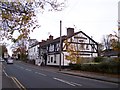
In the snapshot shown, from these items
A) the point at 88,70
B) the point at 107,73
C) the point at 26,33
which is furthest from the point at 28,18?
the point at 88,70

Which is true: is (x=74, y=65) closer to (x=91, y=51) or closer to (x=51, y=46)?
(x=91, y=51)

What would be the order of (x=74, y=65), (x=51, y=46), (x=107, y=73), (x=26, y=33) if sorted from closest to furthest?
(x=26, y=33)
(x=107, y=73)
(x=74, y=65)
(x=51, y=46)

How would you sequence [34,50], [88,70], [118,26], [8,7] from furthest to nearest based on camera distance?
[34,50] → [88,70] → [118,26] → [8,7]

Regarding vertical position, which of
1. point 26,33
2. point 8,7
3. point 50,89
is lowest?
point 50,89

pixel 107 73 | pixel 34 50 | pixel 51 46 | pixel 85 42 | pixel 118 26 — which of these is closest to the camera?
pixel 118 26

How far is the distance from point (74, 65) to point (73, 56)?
300cm

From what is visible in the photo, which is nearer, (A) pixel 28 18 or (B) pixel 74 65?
(A) pixel 28 18

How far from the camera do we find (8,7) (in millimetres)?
15164

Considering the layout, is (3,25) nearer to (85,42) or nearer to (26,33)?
(26,33)

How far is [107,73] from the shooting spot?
3200 centimetres

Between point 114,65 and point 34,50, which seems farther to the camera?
point 34,50

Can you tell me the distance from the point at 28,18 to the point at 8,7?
1.26 meters

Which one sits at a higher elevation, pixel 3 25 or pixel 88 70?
pixel 3 25

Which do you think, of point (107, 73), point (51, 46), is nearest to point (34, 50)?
point (51, 46)
